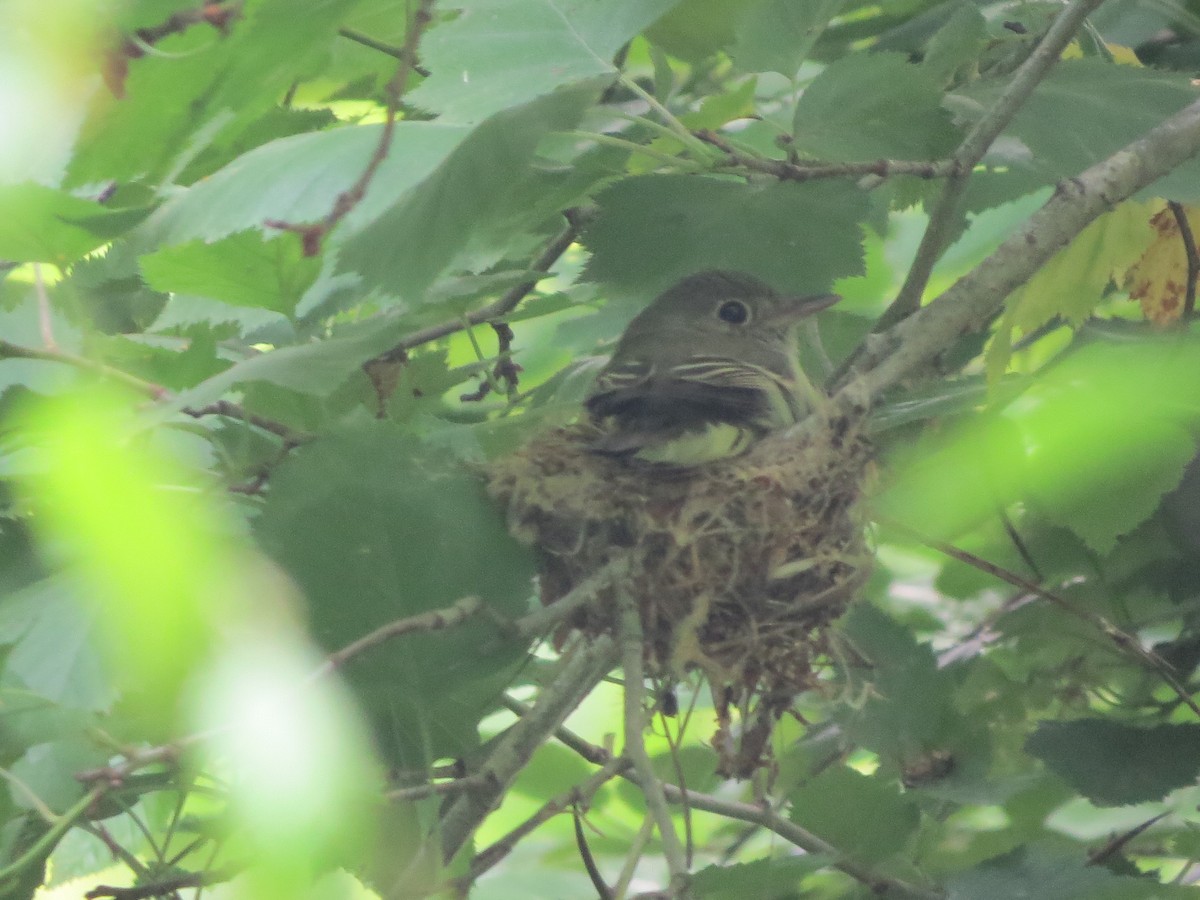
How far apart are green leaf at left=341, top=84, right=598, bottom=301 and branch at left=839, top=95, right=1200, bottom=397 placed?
2.03 ft

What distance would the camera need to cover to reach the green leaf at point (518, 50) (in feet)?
5.41

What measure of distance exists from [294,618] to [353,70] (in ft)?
4.42

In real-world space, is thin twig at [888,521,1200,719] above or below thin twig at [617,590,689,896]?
below

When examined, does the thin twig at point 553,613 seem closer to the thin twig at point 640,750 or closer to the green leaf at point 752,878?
the thin twig at point 640,750

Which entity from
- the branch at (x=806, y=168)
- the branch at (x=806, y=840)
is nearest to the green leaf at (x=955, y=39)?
the branch at (x=806, y=168)

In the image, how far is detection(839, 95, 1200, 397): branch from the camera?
73.9 inches

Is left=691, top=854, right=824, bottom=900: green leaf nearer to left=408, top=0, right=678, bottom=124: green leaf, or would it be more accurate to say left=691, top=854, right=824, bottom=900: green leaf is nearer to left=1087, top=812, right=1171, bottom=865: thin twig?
left=1087, top=812, right=1171, bottom=865: thin twig

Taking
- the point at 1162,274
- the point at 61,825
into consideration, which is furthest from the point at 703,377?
the point at 61,825

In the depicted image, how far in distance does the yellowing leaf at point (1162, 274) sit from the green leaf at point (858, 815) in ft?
3.88

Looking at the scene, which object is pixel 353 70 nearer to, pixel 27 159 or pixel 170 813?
pixel 27 159

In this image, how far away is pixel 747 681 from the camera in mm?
1927

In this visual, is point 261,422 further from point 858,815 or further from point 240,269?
point 858,815

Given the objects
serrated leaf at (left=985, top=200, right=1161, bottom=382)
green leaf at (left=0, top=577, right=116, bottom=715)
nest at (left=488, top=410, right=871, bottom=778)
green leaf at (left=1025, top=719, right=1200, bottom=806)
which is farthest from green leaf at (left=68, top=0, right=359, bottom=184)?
green leaf at (left=1025, top=719, right=1200, bottom=806)

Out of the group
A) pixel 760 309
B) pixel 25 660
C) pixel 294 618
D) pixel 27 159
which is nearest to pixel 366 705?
pixel 294 618
